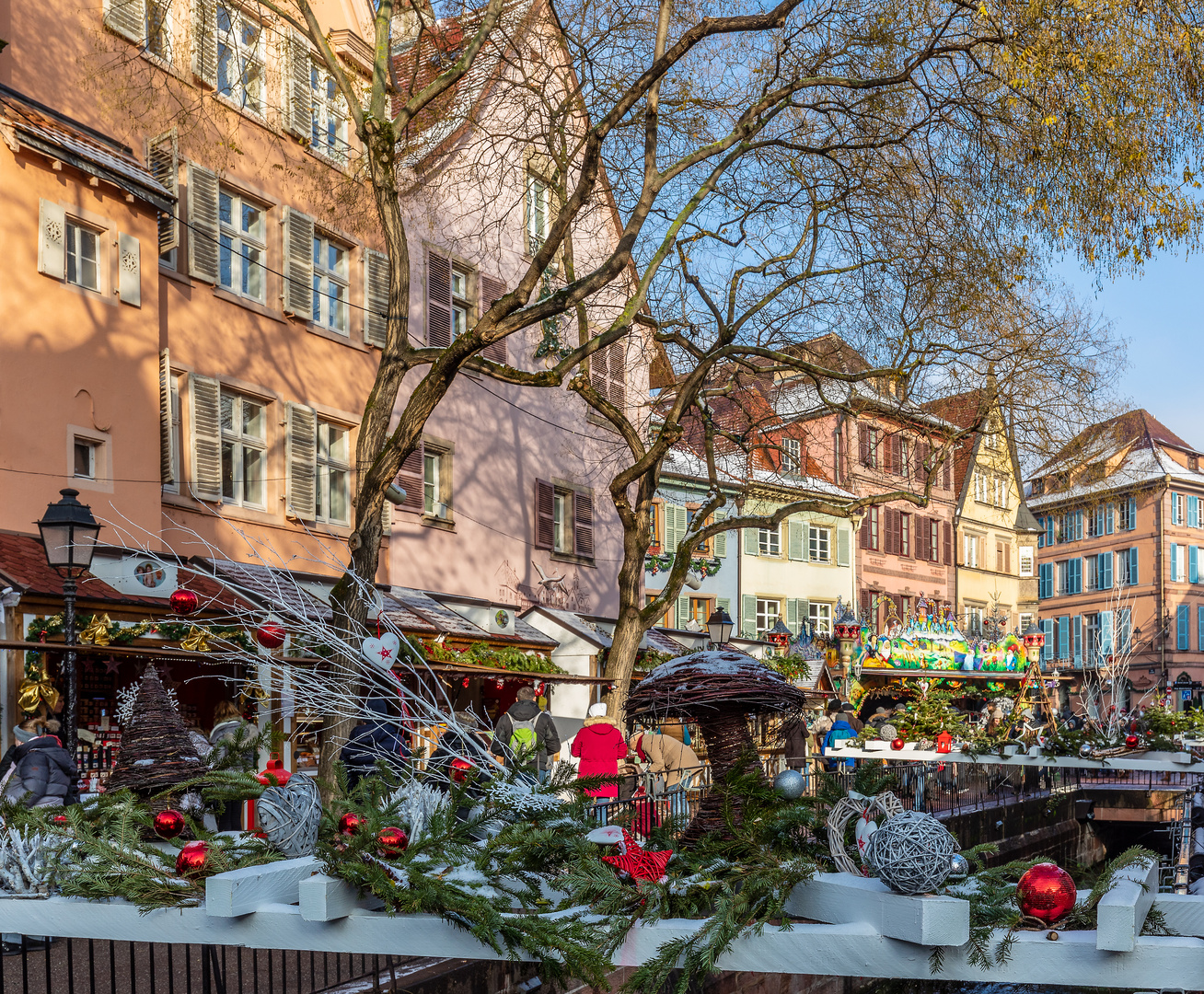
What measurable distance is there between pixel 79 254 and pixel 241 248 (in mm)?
3420

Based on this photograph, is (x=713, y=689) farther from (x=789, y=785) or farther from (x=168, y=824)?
(x=168, y=824)

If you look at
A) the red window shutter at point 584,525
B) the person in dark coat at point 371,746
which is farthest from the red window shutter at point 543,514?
the person in dark coat at point 371,746

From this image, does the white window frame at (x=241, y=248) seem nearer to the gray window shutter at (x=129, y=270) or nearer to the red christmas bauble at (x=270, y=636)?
the gray window shutter at (x=129, y=270)

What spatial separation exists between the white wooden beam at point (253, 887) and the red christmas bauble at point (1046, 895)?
96.9 inches

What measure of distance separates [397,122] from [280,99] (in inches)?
381

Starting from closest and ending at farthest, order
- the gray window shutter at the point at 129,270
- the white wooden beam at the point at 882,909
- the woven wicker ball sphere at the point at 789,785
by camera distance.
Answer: the white wooden beam at the point at 882,909, the woven wicker ball sphere at the point at 789,785, the gray window shutter at the point at 129,270

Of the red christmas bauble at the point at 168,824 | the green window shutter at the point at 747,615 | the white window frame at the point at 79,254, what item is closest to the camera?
the red christmas bauble at the point at 168,824

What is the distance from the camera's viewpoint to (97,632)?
44.7 feet

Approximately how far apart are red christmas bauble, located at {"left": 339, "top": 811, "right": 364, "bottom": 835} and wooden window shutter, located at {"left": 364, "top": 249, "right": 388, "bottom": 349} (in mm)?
16991

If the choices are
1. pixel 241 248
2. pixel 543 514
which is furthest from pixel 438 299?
pixel 241 248

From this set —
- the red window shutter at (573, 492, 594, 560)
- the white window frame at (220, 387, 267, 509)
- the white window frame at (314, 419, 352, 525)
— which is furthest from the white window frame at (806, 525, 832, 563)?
the white window frame at (220, 387, 267, 509)

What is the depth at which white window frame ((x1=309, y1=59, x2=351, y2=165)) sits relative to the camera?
2052 centimetres

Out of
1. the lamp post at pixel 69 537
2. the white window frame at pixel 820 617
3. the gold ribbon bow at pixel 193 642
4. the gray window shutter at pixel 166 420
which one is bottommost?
the white window frame at pixel 820 617

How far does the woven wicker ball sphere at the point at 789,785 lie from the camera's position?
18.4 feet
